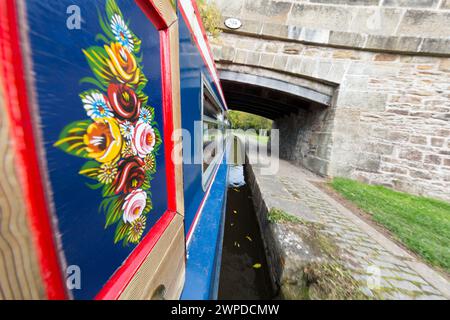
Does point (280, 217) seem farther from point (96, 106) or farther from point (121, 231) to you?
point (96, 106)

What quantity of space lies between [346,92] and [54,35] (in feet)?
19.8

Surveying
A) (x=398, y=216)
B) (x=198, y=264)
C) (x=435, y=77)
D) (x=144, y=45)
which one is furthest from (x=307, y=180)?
(x=144, y=45)

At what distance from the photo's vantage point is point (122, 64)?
0.72 m

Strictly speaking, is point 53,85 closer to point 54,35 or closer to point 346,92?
point 54,35

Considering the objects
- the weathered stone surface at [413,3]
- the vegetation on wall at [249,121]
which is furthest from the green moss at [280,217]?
the vegetation on wall at [249,121]

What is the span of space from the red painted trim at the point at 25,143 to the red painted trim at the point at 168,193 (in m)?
0.28

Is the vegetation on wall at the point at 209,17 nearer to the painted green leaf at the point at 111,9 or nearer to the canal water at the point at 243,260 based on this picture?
the painted green leaf at the point at 111,9

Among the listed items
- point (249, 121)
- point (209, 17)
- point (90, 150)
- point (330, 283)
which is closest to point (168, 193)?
point (90, 150)

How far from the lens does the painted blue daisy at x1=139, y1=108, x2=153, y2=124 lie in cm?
85

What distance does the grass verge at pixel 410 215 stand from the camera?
2.25 meters

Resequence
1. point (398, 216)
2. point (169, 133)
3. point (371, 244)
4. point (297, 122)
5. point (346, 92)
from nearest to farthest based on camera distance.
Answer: point (169, 133) → point (371, 244) → point (398, 216) → point (346, 92) → point (297, 122)

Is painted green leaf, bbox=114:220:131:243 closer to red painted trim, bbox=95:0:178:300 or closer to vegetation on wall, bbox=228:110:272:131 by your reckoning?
red painted trim, bbox=95:0:178:300

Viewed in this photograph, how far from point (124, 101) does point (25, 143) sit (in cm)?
39
